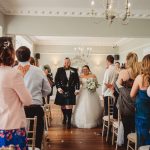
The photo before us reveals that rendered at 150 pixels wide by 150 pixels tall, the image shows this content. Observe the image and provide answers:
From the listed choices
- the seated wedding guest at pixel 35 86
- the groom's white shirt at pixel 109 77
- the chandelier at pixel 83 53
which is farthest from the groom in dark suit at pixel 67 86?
the chandelier at pixel 83 53

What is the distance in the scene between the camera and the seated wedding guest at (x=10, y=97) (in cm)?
242

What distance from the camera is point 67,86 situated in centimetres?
743

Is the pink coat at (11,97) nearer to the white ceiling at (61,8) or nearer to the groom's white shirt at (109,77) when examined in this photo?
the groom's white shirt at (109,77)

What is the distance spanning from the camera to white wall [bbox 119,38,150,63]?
11.3m

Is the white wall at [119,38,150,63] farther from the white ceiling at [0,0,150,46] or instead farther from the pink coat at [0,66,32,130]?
the pink coat at [0,66,32,130]

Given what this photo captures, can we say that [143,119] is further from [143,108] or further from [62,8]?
[62,8]

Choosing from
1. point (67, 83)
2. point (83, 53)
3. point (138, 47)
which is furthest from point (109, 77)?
point (83, 53)

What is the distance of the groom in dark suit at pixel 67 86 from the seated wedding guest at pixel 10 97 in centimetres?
487

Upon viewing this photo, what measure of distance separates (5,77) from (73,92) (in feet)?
16.8

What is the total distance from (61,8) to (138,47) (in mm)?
5521

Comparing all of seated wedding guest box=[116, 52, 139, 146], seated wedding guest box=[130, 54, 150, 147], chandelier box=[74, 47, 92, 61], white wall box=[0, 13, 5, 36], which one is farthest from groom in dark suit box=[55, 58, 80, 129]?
chandelier box=[74, 47, 92, 61]

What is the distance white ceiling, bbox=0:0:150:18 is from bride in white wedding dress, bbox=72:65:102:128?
1.48 metres

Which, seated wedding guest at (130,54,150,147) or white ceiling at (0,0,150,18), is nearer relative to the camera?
seated wedding guest at (130,54,150,147)

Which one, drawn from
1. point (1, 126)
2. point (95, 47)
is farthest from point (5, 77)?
point (95, 47)
